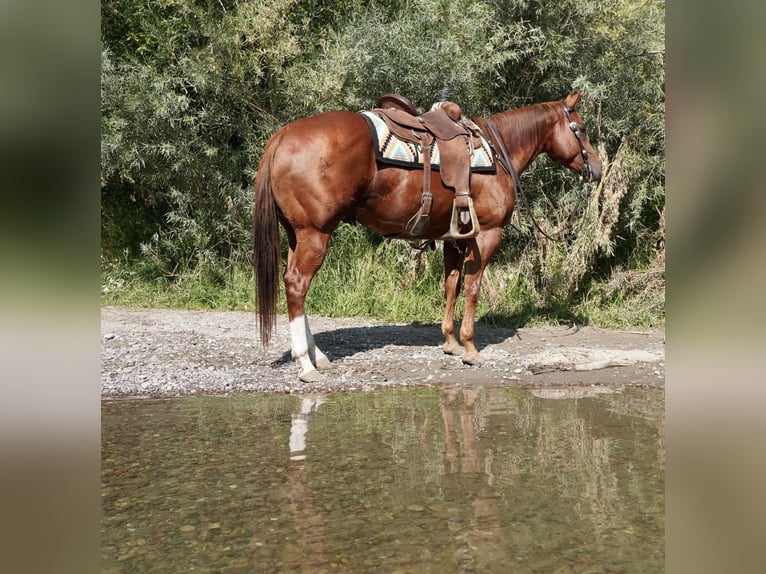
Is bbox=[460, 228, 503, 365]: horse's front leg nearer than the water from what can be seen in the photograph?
No

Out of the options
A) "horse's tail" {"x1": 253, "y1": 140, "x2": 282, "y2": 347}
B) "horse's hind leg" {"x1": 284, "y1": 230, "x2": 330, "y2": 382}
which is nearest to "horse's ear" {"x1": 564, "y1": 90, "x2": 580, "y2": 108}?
"horse's hind leg" {"x1": 284, "y1": 230, "x2": 330, "y2": 382}

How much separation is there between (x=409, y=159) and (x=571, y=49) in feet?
14.5

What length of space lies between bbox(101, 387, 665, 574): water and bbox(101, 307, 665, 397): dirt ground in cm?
55

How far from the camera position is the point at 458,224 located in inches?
242

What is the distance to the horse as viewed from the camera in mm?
5383

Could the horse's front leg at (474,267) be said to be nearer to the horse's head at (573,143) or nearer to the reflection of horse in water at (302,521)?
the horse's head at (573,143)

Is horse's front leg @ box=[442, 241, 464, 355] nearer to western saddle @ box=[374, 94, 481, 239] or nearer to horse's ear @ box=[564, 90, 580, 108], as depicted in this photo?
western saddle @ box=[374, 94, 481, 239]

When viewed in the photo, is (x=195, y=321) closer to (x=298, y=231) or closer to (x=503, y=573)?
(x=298, y=231)

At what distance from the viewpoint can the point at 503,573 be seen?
2.12 metres

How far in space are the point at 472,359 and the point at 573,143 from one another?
2518 millimetres

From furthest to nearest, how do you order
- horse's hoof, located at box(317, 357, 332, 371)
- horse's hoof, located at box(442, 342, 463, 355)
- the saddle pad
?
1. horse's hoof, located at box(442, 342, 463, 355)
2. horse's hoof, located at box(317, 357, 332, 371)
3. the saddle pad
